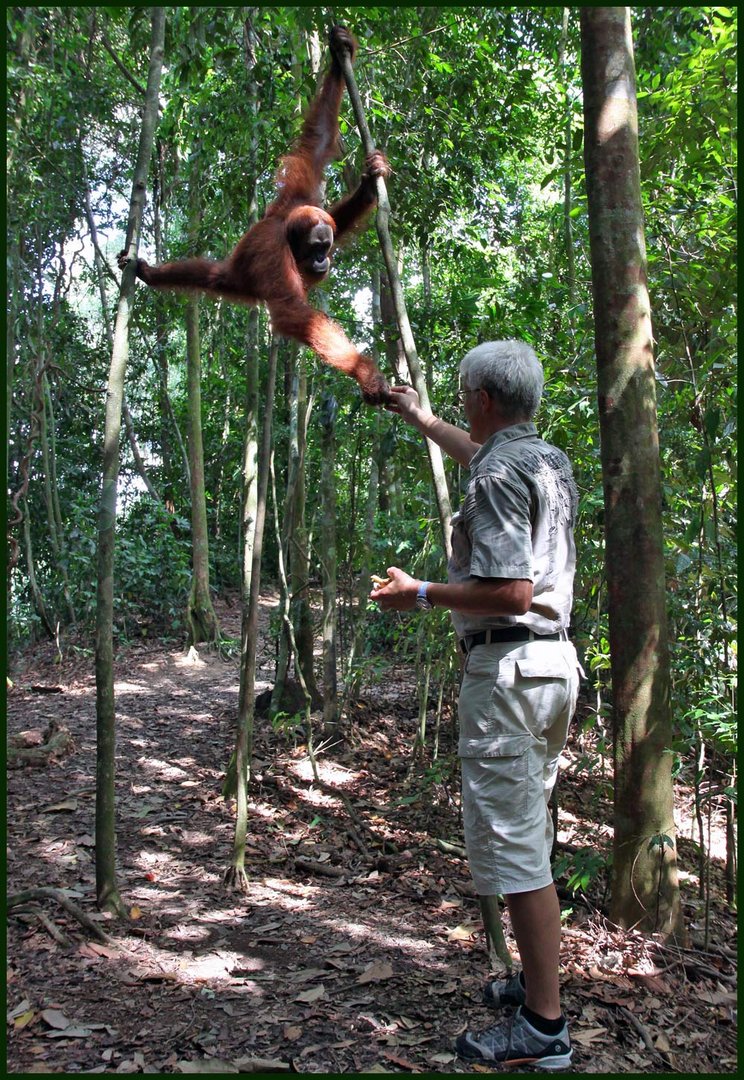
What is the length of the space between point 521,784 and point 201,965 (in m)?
1.64

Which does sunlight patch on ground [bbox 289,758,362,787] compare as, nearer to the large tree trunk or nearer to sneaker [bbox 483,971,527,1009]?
the large tree trunk

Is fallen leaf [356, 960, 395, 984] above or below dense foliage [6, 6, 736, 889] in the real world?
below

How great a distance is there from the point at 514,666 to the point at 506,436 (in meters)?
0.74

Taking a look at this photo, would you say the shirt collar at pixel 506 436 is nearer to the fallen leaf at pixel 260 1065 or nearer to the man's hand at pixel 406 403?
the man's hand at pixel 406 403

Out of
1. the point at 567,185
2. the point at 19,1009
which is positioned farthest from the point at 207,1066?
the point at 567,185

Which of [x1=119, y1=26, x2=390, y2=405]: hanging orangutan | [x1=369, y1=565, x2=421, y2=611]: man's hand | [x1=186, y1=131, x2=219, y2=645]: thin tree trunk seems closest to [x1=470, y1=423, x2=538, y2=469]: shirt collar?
[x1=369, y1=565, x2=421, y2=611]: man's hand

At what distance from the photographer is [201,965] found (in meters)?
3.24

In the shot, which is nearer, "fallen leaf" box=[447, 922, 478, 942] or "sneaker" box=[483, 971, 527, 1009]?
"sneaker" box=[483, 971, 527, 1009]

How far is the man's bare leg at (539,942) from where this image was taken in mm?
2494

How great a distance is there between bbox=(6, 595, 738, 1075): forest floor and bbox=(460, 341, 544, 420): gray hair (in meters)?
2.13

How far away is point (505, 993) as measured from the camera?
2.92 meters

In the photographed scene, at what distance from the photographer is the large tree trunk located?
333cm

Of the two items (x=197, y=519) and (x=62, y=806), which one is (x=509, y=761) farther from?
(x=197, y=519)

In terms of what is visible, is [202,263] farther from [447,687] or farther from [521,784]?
[447,687]
